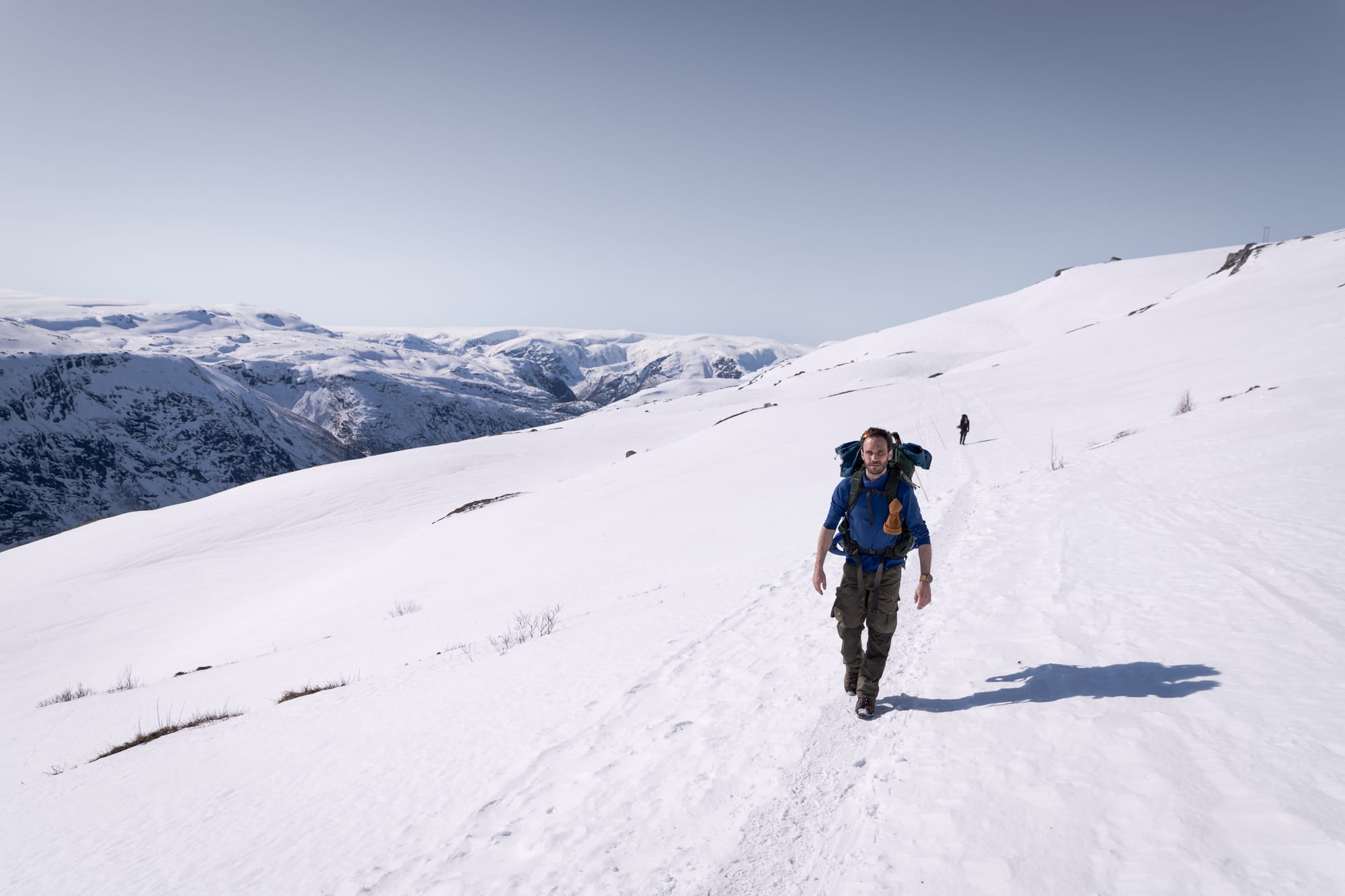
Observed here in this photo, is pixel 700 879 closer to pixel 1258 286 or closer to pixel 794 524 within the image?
pixel 794 524

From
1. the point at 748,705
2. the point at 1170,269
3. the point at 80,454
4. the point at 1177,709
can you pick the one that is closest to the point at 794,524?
the point at 748,705

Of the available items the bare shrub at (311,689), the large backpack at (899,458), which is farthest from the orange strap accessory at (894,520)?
the bare shrub at (311,689)

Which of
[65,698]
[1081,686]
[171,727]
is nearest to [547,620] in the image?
[171,727]

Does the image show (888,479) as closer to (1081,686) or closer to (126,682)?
(1081,686)

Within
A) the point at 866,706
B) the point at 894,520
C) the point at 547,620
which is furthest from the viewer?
the point at 547,620

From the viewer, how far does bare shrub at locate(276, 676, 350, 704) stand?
7.57 metres

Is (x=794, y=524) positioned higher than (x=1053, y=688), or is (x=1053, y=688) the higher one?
(x=1053, y=688)

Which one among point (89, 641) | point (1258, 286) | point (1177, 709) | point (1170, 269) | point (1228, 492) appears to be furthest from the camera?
point (1170, 269)

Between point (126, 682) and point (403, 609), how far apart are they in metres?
7.32

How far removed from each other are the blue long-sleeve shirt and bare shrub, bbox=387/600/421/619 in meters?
11.3

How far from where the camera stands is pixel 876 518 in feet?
14.5

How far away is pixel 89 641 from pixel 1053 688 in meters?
27.4

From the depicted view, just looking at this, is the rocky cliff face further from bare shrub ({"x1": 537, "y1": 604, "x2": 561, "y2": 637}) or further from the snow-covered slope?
bare shrub ({"x1": 537, "y1": 604, "x2": 561, "y2": 637})

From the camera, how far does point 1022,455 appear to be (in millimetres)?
17953
